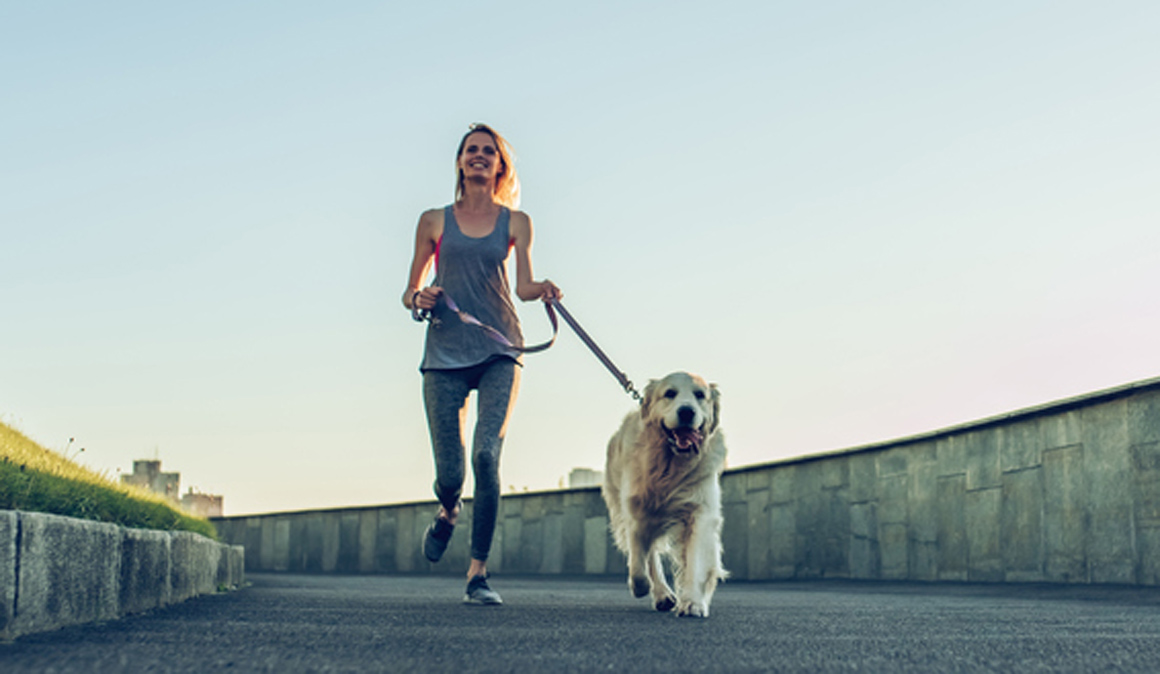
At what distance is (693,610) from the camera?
6012 mm

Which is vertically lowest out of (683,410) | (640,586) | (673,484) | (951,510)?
(640,586)

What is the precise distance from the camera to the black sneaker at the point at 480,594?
6.62 meters

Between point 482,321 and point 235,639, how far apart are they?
2.71 metres

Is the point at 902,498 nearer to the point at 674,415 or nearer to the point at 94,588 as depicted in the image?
the point at 674,415

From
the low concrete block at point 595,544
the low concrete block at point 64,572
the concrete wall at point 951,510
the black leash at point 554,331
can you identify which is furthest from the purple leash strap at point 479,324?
the low concrete block at point 595,544

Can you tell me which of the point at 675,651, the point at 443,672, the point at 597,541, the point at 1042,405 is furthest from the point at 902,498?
the point at 443,672

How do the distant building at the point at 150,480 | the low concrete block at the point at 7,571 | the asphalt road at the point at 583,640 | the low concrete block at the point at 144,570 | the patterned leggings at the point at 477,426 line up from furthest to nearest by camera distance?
1. the distant building at the point at 150,480
2. the patterned leggings at the point at 477,426
3. the low concrete block at the point at 144,570
4. the low concrete block at the point at 7,571
5. the asphalt road at the point at 583,640

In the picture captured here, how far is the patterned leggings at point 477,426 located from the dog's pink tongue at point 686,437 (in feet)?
2.83

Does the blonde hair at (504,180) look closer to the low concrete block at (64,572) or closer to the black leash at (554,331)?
the black leash at (554,331)

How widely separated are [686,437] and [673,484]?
0.29m

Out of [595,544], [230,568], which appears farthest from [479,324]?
[595,544]

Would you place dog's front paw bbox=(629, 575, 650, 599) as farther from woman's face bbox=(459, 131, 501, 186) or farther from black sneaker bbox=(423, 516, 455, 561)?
woman's face bbox=(459, 131, 501, 186)

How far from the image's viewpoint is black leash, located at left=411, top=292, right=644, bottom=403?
6535 millimetres

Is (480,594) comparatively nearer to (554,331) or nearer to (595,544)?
(554,331)
